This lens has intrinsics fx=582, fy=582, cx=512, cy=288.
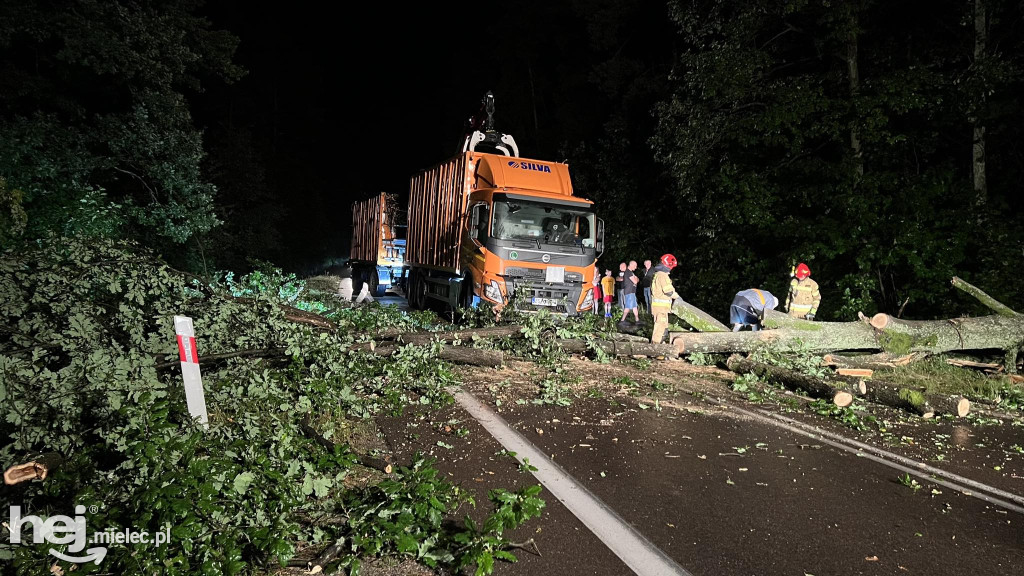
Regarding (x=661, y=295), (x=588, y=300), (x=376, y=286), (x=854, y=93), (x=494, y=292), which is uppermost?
(x=854, y=93)

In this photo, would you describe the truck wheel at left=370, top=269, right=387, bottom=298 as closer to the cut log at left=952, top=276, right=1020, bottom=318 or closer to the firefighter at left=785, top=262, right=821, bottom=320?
the firefighter at left=785, top=262, right=821, bottom=320

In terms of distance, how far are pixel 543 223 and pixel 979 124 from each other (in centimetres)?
836

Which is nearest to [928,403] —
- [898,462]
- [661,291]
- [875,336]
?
[898,462]

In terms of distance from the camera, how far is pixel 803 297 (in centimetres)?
919

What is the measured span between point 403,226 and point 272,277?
908 centimetres

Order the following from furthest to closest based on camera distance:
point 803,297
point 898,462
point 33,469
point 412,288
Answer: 1. point 412,288
2. point 803,297
3. point 898,462
4. point 33,469

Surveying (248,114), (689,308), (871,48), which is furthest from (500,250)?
(248,114)

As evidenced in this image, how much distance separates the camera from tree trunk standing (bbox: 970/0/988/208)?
34.3ft

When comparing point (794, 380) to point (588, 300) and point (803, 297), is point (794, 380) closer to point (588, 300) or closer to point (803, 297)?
point (803, 297)

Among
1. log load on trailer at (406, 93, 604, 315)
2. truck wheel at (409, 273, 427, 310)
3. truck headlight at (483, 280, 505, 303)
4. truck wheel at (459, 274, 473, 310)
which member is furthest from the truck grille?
truck wheel at (409, 273, 427, 310)

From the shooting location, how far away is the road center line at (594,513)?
3.05 metres

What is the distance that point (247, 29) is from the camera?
44.5 metres

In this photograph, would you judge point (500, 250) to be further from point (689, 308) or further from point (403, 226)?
point (403, 226)

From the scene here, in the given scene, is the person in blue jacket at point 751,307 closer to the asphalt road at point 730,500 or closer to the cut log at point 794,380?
the cut log at point 794,380
